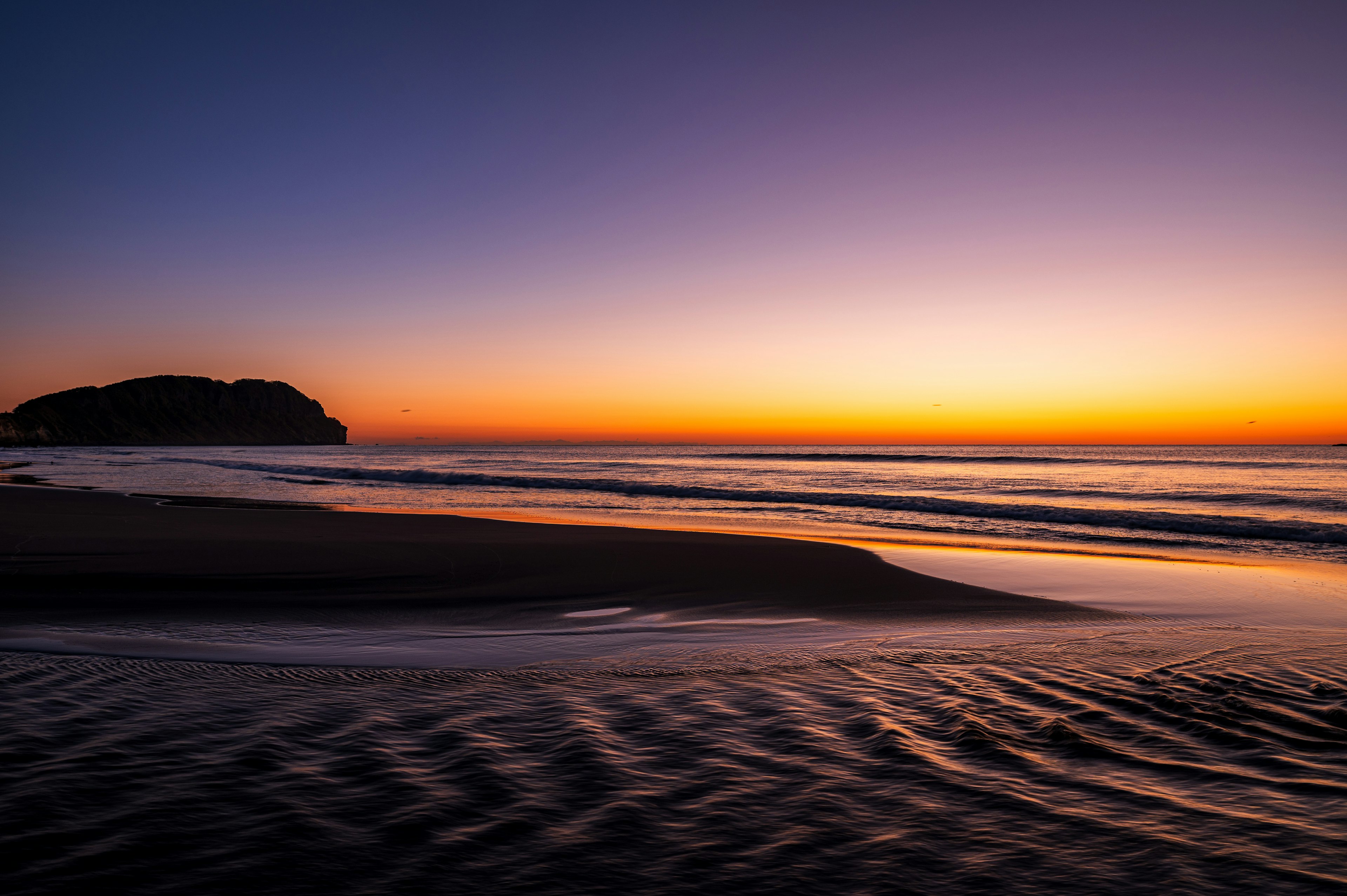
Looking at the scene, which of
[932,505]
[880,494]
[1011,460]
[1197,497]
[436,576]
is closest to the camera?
[436,576]

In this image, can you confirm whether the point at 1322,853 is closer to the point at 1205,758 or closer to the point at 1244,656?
the point at 1205,758

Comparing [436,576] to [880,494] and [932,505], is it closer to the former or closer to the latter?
[932,505]

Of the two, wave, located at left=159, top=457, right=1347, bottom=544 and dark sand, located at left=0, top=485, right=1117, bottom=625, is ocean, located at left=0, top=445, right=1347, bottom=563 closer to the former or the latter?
wave, located at left=159, top=457, right=1347, bottom=544

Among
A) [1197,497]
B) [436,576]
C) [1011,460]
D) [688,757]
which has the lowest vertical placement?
[1197,497]

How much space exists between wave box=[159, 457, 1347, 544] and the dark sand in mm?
10651

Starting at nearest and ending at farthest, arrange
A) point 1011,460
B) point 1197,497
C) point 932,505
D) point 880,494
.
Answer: point 932,505, point 1197,497, point 880,494, point 1011,460

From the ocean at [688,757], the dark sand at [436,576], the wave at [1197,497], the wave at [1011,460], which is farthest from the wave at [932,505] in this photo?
the wave at [1011,460]

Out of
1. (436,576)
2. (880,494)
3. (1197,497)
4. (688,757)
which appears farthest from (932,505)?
(688,757)

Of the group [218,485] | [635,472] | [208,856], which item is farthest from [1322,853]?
[635,472]

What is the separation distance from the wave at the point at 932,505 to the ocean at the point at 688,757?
10.9 m

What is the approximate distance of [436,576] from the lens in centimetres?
1041

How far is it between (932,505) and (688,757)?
74.7 ft

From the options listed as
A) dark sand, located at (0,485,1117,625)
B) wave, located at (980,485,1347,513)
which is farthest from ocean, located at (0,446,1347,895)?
wave, located at (980,485,1347,513)

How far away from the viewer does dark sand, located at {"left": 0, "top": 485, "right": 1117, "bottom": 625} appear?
8.20 m
